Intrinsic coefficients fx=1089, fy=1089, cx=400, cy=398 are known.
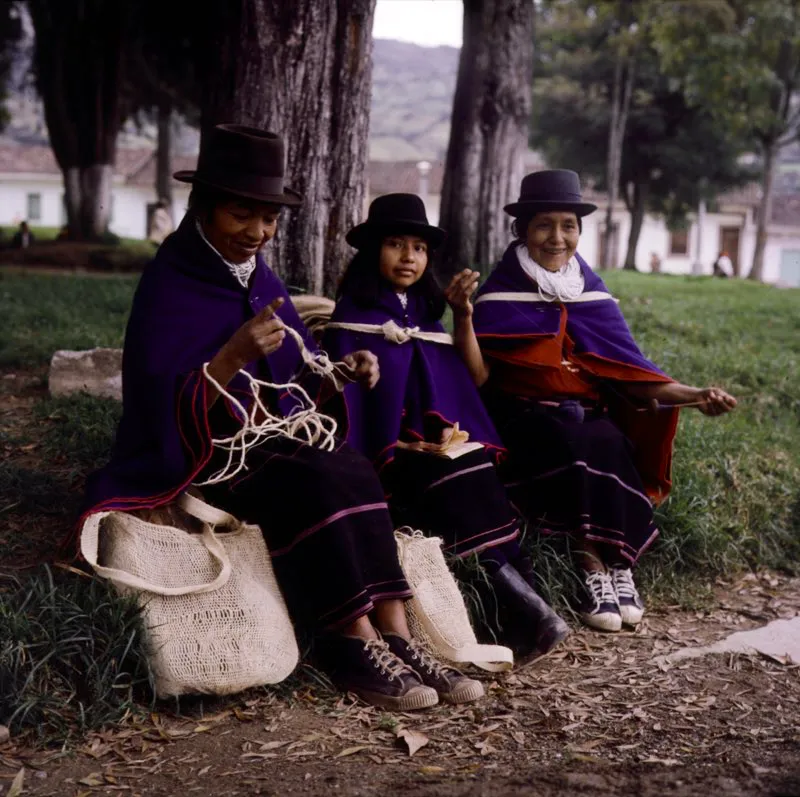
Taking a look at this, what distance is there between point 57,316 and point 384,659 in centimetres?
578

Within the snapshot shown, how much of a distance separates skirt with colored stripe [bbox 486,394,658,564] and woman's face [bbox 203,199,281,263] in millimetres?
1507

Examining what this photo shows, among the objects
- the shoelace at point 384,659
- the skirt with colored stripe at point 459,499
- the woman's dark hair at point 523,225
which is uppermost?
the woman's dark hair at point 523,225

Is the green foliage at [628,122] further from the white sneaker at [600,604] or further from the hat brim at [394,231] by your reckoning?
the white sneaker at [600,604]

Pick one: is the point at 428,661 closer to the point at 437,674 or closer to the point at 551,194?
the point at 437,674

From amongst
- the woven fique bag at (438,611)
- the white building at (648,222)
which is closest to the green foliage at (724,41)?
the woven fique bag at (438,611)

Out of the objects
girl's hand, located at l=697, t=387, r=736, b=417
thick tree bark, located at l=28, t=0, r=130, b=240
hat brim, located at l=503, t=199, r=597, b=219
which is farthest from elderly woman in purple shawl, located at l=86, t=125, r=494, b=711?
thick tree bark, located at l=28, t=0, r=130, b=240

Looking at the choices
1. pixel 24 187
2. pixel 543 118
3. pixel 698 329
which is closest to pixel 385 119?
pixel 24 187

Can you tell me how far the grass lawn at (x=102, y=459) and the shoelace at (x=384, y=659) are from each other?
0.79m

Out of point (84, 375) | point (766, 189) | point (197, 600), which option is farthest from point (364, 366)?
point (766, 189)

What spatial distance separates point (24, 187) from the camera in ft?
183

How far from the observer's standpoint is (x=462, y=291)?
4.40 meters

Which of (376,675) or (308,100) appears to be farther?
(308,100)

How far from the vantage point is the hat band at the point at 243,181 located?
3.94 m

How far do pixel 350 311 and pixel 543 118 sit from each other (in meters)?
29.8
